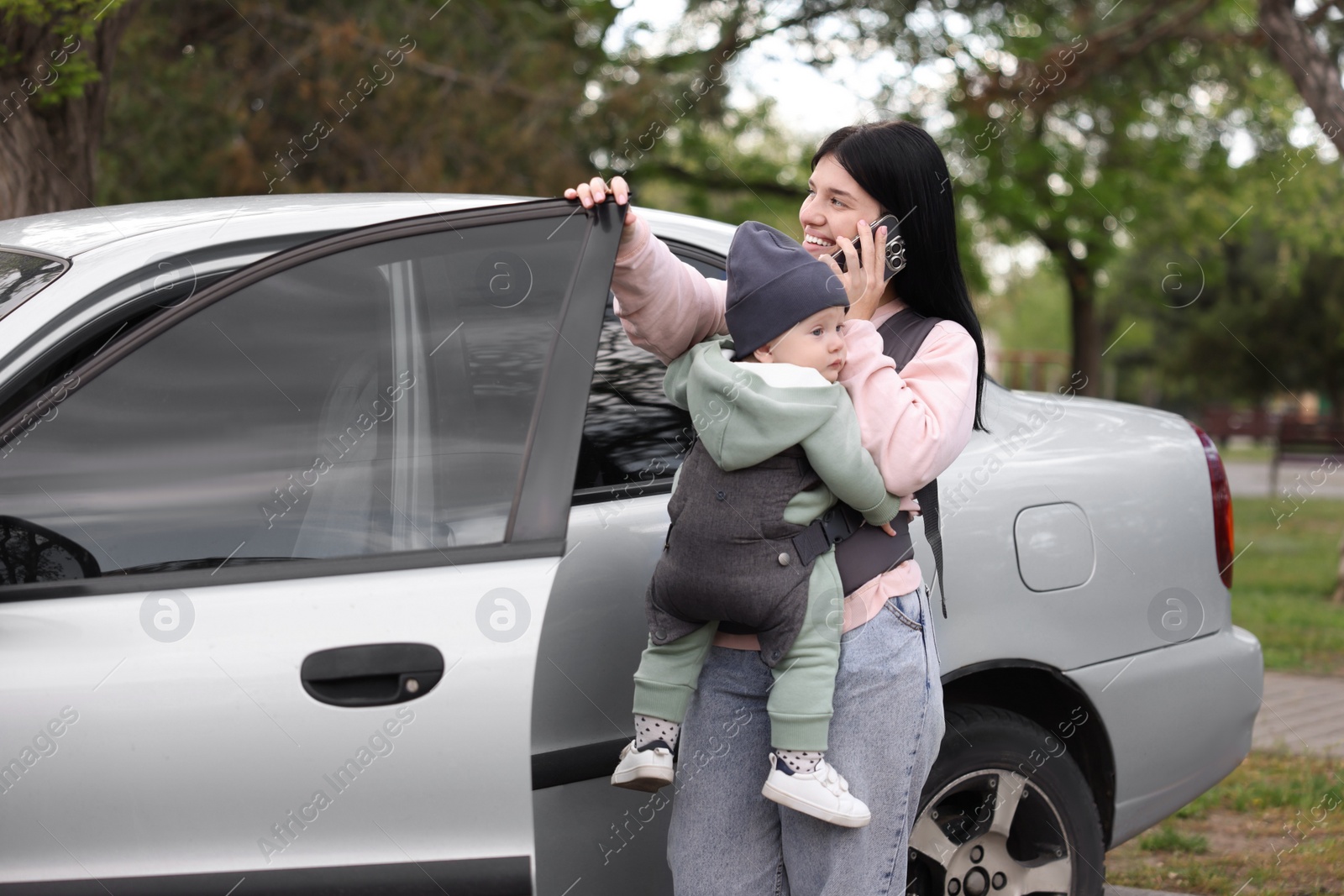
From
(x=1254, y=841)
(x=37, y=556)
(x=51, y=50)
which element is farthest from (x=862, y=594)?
(x=51, y=50)

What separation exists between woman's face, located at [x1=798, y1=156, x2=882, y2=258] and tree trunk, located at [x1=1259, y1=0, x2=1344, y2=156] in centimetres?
686

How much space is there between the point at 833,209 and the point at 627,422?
1.92 ft

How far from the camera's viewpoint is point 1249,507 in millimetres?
16125

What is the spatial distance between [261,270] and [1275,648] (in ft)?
22.2

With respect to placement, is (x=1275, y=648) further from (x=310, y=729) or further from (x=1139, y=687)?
(x=310, y=729)

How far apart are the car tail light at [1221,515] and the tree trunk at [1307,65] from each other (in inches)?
225

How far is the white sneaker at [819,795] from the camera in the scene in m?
1.86

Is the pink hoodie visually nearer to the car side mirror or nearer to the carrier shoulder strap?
the carrier shoulder strap

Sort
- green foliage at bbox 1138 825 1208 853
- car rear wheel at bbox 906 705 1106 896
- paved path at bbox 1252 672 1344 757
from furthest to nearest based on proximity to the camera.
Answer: paved path at bbox 1252 672 1344 757 < green foliage at bbox 1138 825 1208 853 < car rear wheel at bbox 906 705 1106 896

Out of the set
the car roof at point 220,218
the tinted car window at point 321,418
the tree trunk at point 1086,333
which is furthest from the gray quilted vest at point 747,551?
the tree trunk at point 1086,333

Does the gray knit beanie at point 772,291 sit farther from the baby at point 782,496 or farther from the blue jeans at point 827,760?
the blue jeans at point 827,760

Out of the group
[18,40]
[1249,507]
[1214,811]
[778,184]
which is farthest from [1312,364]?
[18,40]

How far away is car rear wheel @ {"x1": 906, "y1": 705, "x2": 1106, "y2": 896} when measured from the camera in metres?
2.59

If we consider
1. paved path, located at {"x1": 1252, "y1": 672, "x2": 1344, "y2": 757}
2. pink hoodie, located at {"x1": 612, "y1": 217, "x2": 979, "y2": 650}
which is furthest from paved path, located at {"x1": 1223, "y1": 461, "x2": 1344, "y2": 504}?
pink hoodie, located at {"x1": 612, "y1": 217, "x2": 979, "y2": 650}
